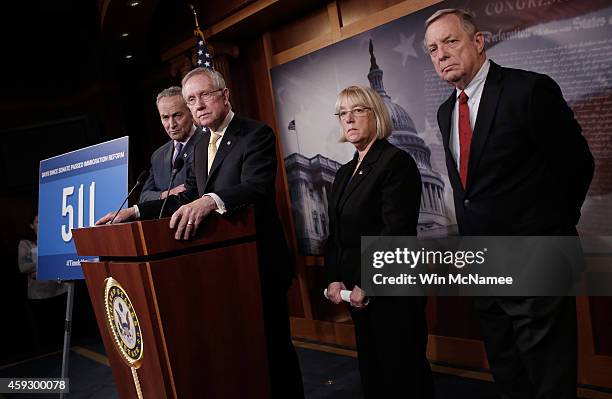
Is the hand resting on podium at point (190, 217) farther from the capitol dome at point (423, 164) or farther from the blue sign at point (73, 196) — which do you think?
the capitol dome at point (423, 164)

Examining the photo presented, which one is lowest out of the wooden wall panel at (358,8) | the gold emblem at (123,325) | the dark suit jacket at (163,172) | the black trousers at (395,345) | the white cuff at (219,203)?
the black trousers at (395,345)

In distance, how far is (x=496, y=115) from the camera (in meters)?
1.68

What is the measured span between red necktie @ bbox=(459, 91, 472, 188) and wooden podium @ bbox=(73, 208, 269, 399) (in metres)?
0.71

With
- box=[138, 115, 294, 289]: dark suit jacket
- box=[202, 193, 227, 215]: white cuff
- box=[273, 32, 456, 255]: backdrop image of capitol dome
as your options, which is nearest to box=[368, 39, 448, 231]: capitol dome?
box=[273, 32, 456, 255]: backdrop image of capitol dome

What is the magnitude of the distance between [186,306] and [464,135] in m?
1.03

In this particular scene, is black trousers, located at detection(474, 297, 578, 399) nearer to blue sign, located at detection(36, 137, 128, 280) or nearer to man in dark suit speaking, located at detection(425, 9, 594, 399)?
man in dark suit speaking, located at detection(425, 9, 594, 399)

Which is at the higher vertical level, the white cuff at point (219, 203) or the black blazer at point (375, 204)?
the white cuff at point (219, 203)

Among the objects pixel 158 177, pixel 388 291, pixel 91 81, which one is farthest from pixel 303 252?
pixel 91 81

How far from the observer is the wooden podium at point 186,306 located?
1.56m

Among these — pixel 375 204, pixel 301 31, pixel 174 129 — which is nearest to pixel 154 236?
pixel 375 204

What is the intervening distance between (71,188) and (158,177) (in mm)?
457

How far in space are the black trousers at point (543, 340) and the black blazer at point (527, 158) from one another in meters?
0.22

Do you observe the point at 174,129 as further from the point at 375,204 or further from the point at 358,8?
the point at 358,8

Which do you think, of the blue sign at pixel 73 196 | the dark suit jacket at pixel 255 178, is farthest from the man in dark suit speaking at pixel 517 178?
the blue sign at pixel 73 196
